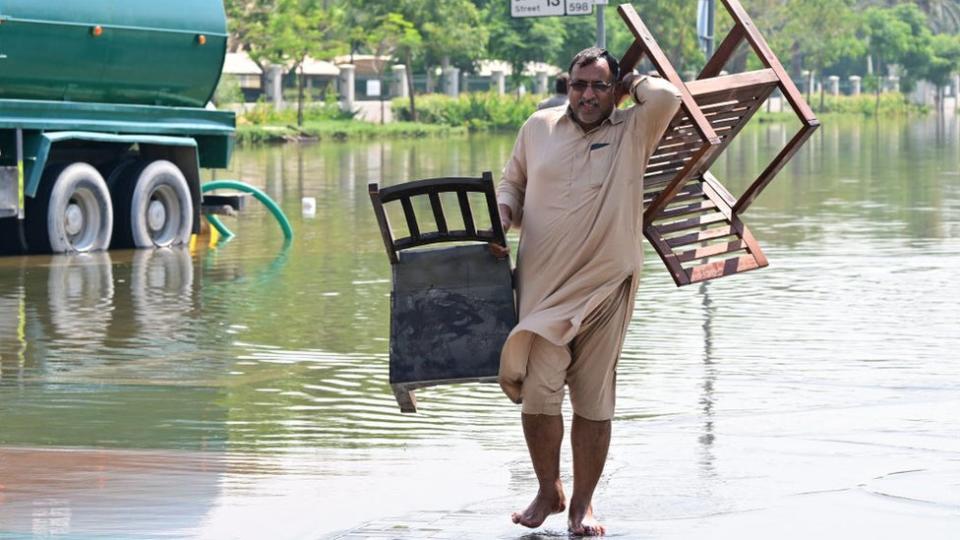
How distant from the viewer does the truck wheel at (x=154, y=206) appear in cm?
1988

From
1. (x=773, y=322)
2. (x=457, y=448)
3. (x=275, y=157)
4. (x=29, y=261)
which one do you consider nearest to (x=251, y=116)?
(x=275, y=157)

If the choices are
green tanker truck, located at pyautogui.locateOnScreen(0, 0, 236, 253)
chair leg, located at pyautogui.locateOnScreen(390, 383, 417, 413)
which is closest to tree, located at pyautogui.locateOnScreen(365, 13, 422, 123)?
green tanker truck, located at pyautogui.locateOnScreen(0, 0, 236, 253)

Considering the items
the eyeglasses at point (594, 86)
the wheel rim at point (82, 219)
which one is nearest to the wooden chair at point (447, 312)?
the eyeglasses at point (594, 86)

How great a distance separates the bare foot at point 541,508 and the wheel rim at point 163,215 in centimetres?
1341

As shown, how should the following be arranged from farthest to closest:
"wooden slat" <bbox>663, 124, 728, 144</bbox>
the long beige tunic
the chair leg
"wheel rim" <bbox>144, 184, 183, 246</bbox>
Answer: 1. "wheel rim" <bbox>144, 184, 183, 246</bbox>
2. "wooden slat" <bbox>663, 124, 728, 144</bbox>
3. the chair leg
4. the long beige tunic

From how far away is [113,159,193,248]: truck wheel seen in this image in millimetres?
19875

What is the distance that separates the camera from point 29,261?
727 inches

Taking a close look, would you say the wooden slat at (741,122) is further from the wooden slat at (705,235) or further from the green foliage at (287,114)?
the green foliage at (287,114)

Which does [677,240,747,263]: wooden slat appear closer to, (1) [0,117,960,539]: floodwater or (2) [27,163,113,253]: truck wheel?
(1) [0,117,960,539]: floodwater

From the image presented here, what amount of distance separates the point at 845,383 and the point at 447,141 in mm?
47162

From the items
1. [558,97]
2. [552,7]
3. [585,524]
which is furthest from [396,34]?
[585,524]

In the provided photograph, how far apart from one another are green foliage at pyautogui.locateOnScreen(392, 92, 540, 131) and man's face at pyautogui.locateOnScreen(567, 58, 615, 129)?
6164cm

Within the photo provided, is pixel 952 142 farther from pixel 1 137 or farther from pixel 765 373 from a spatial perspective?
pixel 765 373

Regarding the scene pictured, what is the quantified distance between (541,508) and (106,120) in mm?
13051
